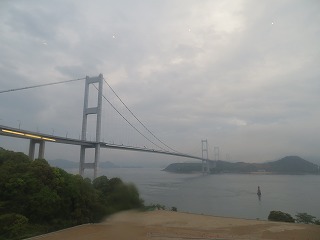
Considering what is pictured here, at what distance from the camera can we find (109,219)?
8.09 meters

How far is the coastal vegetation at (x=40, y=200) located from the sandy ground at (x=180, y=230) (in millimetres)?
382

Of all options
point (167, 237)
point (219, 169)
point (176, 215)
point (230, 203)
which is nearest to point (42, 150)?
point (176, 215)

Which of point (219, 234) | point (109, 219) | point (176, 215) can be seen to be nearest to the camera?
point (219, 234)

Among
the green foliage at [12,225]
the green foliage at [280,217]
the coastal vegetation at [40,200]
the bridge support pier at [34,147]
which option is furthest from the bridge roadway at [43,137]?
the green foliage at [280,217]

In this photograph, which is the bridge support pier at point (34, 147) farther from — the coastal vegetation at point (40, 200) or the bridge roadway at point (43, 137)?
the coastal vegetation at point (40, 200)

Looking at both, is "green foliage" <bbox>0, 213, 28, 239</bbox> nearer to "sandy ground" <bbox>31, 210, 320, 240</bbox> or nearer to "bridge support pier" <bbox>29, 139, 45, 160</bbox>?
"sandy ground" <bbox>31, 210, 320, 240</bbox>

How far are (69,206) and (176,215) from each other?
12.0ft

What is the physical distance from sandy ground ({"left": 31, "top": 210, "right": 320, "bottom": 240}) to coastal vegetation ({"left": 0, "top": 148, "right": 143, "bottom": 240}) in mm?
382

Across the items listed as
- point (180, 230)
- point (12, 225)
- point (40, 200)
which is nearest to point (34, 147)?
point (40, 200)

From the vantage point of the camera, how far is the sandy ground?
6.30m

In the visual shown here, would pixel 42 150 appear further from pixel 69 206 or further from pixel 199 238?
pixel 199 238

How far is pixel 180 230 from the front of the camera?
707 cm

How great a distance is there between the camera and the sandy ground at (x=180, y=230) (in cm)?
630

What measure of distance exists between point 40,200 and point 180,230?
11.7 feet
